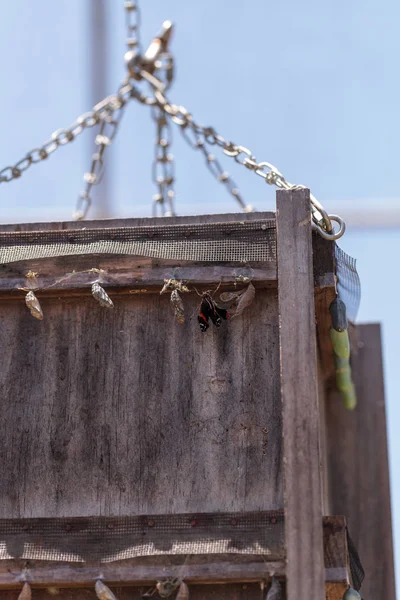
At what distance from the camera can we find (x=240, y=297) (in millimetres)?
4918

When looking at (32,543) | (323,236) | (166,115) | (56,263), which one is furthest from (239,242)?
(166,115)

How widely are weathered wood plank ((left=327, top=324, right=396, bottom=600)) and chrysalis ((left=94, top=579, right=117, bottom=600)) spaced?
85.3 inches

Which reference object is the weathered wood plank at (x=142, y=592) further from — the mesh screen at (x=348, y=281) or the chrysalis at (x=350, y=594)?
the mesh screen at (x=348, y=281)

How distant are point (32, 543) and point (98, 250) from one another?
4.22 ft

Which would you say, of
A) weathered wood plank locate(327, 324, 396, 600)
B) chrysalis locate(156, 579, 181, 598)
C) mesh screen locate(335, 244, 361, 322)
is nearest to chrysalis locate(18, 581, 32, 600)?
chrysalis locate(156, 579, 181, 598)

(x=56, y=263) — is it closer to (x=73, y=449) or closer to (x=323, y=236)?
(x=73, y=449)

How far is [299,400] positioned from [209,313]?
0.62 m

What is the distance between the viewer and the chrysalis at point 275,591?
4410 millimetres

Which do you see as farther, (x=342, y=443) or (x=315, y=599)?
(x=342, y=443)

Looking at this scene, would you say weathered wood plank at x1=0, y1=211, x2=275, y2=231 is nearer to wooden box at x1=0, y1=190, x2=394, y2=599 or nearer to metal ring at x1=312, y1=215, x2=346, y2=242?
wooden box at x1=0, y1=190, x2=394, y2=599

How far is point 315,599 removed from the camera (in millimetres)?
4234

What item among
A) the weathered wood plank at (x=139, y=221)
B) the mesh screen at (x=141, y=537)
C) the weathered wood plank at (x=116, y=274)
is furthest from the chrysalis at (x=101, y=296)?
the mesh screen at (x=141, y=537)

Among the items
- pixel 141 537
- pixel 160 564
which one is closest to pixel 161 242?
pixel 141 537

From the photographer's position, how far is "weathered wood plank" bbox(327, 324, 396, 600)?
20.7 feet
